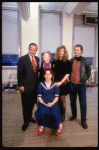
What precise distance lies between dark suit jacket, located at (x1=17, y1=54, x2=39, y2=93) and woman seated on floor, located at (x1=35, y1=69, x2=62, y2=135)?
166mm

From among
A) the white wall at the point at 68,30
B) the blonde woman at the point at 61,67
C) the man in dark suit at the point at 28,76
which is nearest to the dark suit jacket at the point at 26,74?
the man in dark suit at the point at 28,76

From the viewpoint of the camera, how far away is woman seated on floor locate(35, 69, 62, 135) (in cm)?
172

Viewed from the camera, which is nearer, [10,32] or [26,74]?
[26,74]

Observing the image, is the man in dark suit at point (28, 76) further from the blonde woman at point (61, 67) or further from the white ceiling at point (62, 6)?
the white ceiling at point (62, 6)

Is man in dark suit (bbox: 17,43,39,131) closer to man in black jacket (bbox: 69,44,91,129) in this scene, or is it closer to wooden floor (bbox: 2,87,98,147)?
wooden floor (bbox: 2,87,98,147)

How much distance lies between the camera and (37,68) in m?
1.93

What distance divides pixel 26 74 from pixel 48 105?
0.61 meters

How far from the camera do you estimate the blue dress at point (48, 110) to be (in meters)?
1.72

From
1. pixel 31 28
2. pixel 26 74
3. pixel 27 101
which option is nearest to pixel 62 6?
pixel 31 28

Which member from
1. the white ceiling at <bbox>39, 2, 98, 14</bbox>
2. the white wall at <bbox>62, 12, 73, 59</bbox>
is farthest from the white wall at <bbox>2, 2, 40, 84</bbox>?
the white wall at <bbox>62, 12, 73, 59</bbox>

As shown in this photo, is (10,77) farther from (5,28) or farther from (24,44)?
(5,28)

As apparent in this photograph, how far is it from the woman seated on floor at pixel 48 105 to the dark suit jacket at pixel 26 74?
17 cm

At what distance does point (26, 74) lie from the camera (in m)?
1.84

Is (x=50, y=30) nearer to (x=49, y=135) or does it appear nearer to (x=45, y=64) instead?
(x=45, y=64)
